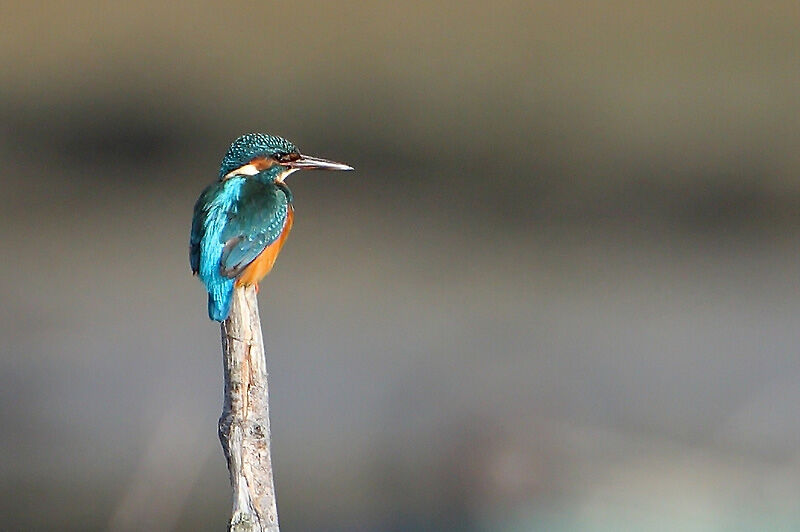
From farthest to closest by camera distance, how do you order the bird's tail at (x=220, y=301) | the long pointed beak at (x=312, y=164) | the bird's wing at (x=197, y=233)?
the long pointed beak at (x=312, y=164) → the bird's wing at (x=197, y=233) → the bird's tail at (x=220, y=301)

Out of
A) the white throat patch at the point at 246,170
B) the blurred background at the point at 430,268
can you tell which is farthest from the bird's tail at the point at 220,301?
the blurred background at the point at 430,268

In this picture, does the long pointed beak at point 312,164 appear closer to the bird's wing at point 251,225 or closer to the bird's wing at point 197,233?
the bird's wing at point 251,225

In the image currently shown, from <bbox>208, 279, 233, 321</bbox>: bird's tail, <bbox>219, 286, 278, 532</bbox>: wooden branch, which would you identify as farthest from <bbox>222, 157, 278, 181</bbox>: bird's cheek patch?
<bbox>219, 286, 278, 532</bbox>: wooden branch

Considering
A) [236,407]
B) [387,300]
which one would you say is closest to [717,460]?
[387,300]

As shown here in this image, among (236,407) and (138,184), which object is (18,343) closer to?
(138,184)

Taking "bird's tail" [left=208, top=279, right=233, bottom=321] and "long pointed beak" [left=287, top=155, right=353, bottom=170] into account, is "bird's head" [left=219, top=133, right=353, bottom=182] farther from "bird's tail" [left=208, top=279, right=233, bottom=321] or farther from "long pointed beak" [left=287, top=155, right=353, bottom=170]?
"bird's tail" [left=208, top=279, right=233, bottom=321]

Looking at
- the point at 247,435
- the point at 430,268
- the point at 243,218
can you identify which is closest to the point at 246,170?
the point at 243,218

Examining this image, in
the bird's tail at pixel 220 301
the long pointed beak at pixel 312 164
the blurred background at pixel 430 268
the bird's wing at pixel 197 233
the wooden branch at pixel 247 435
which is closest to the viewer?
the wooden branch at pixel 247 435
